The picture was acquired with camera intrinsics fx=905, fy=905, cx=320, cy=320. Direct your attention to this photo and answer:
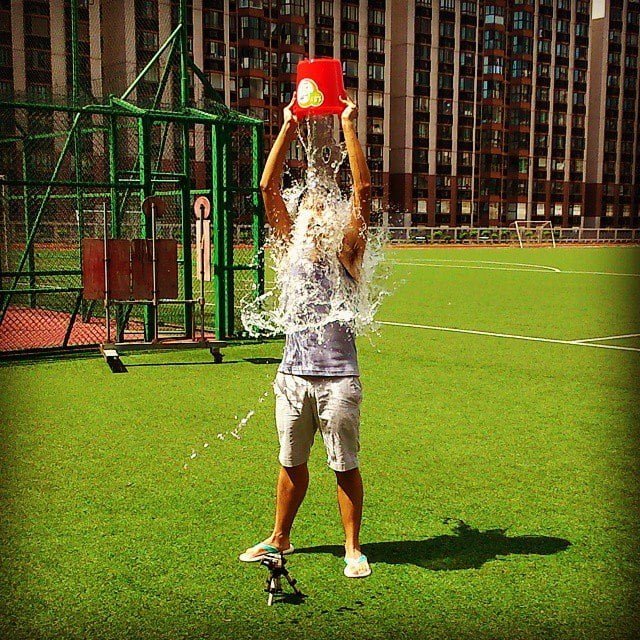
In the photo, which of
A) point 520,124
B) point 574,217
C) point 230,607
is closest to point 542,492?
point 230,607

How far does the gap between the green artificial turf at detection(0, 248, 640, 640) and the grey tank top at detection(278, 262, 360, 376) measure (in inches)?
38.1

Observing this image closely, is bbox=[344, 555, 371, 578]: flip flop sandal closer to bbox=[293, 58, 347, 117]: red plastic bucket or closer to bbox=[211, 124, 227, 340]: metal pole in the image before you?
bbox=[293, 58, 347, 117]: red plastic bucket

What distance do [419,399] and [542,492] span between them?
8.73 ft

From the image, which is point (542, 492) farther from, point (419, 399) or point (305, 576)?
point (419, 399)

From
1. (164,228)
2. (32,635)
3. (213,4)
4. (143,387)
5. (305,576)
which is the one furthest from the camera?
(213,4)

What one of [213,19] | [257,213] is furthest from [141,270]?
[213,19]

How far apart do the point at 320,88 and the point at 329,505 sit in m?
2.44

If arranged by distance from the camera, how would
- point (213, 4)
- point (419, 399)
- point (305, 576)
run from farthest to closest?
1. point (213, 4)
2. point (419, 399)
3. point (305, 576)

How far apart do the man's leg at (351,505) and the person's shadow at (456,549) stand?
232 mm

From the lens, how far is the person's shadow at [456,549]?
4.33 m

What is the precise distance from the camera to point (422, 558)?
14.3ft

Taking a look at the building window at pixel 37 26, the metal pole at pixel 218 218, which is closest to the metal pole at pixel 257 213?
the metal pole at pixel 218 218

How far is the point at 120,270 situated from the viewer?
9820mm

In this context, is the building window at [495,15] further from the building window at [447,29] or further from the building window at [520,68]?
the building window at [520,68]
